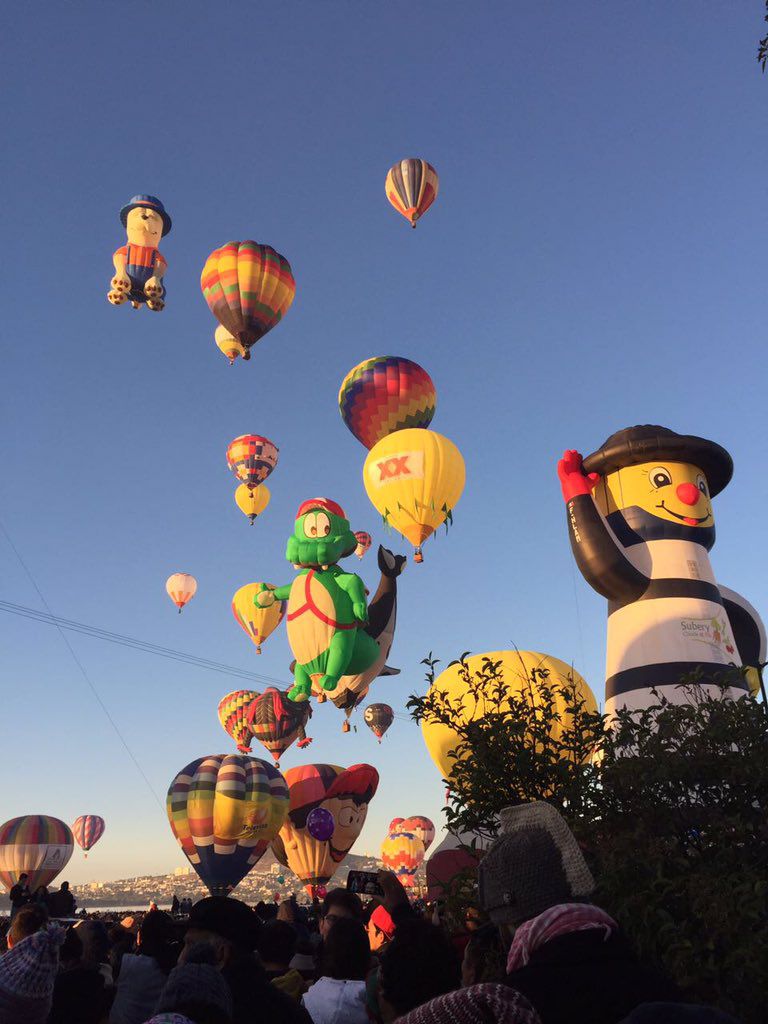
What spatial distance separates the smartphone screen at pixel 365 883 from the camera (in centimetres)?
578

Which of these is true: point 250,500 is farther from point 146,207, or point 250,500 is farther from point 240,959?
point 240,959

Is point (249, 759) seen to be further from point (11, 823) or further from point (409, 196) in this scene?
point (409, 196)

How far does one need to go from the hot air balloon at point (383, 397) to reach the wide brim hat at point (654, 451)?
402 inches

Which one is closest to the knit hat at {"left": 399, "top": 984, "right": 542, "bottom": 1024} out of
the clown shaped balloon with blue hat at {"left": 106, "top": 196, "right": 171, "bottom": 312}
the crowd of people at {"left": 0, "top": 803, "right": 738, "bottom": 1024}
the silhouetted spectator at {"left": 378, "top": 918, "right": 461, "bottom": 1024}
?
the crowd of people at {"left": 0, "top": 803, "right": 738, "bottom": 1024}

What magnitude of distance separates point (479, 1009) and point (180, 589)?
122ft

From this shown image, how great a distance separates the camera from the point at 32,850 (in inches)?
1208

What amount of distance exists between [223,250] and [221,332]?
393 cm

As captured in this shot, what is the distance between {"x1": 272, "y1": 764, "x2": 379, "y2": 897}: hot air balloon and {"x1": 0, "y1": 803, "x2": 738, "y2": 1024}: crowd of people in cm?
2581

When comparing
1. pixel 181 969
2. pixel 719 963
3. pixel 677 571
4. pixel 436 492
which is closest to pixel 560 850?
pixel 181 969

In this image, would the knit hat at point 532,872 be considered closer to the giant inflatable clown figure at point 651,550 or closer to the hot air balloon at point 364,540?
the giant inflatable clown figure at point 651,550

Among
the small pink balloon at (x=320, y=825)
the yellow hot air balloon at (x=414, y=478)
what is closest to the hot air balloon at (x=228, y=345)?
the yellow hot air balloon at (x=414, y=478)

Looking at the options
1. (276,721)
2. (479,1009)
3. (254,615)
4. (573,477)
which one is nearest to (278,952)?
(479,1009)

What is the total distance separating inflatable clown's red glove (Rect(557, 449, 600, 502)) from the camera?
1195 cm

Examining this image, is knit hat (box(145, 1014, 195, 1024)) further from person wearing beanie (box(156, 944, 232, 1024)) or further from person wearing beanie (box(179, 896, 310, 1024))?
person wearing beanie (box(179, 896, 310, 1024))
